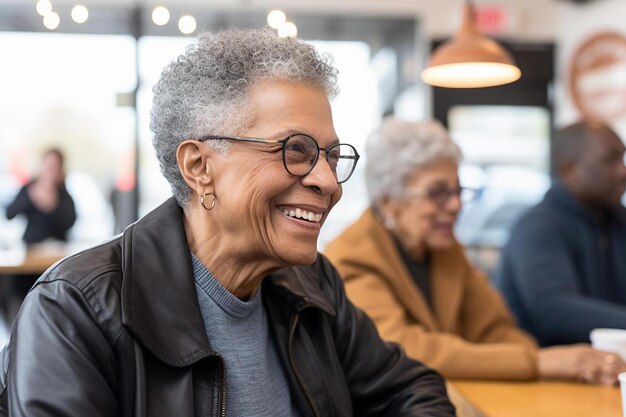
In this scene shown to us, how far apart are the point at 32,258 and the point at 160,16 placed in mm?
2205

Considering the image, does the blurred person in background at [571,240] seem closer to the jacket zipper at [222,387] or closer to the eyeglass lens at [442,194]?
the eyeglass lens at [442,194]

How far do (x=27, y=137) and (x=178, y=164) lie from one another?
17.4 feet

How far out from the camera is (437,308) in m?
2.37

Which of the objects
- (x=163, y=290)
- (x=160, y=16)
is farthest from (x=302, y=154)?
(x=160, y=16)

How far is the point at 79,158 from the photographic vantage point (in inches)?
249

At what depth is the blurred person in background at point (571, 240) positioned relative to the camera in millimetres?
2445

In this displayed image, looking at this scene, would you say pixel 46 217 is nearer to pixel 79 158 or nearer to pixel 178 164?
pixel 79 158

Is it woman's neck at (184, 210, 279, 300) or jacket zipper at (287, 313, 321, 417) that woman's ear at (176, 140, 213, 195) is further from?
jacket zipper at (287, 313, 321, 417)

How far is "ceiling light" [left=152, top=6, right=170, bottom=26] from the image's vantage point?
238 inches

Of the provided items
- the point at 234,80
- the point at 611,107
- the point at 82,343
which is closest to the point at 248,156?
the point at 234,80

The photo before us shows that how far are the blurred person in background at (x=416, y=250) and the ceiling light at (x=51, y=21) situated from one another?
4260mm

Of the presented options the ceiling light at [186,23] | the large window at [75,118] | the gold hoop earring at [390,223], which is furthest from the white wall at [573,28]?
the gold hoop earring at [390,223]

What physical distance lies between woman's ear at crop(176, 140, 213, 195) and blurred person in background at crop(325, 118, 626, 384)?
89 centimetres

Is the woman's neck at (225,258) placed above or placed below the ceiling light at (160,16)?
below
